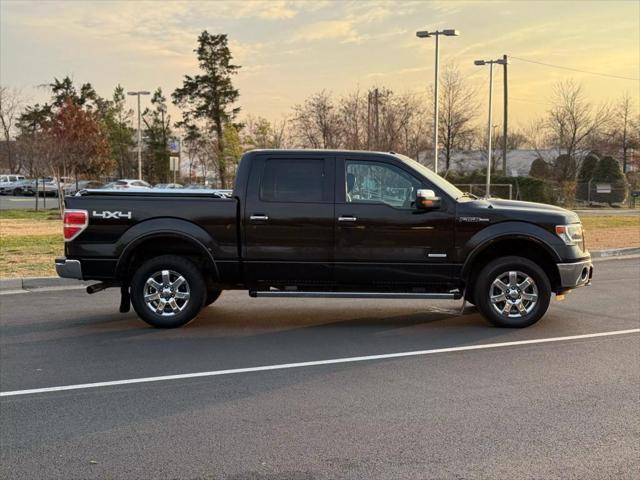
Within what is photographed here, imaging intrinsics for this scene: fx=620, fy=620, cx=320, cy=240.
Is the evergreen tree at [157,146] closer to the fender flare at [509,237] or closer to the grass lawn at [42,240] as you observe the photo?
the grass lawn at [42,240]

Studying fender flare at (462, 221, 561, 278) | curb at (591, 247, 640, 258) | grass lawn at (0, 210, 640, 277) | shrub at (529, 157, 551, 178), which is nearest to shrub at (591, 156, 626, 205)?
shrub at (529, 157, 551, 178)

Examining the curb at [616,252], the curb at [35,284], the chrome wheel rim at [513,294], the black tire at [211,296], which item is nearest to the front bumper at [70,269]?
the black tire at [211,296]

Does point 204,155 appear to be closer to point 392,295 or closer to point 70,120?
point 70,120

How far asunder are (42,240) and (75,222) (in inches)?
387

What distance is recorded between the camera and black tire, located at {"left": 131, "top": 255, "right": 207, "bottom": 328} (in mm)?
7184

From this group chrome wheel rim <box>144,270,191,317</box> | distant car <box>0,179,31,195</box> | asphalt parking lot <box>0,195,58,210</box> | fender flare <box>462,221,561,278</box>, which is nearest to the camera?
fender flare <box>462,221,561,278</box>

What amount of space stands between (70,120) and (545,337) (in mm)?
29571

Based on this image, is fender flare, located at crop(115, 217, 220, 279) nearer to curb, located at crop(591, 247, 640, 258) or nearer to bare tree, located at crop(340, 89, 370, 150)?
curb, located at crop(591, 247, 640, 258)

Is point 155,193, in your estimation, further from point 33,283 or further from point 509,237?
point 33,283

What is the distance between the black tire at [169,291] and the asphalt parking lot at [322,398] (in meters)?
0.18

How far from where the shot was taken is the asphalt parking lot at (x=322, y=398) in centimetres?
371

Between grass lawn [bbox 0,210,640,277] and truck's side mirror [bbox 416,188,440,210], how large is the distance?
23.2 ft

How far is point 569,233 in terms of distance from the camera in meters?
7.11

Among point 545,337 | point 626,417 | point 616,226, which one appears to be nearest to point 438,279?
point 545,337
